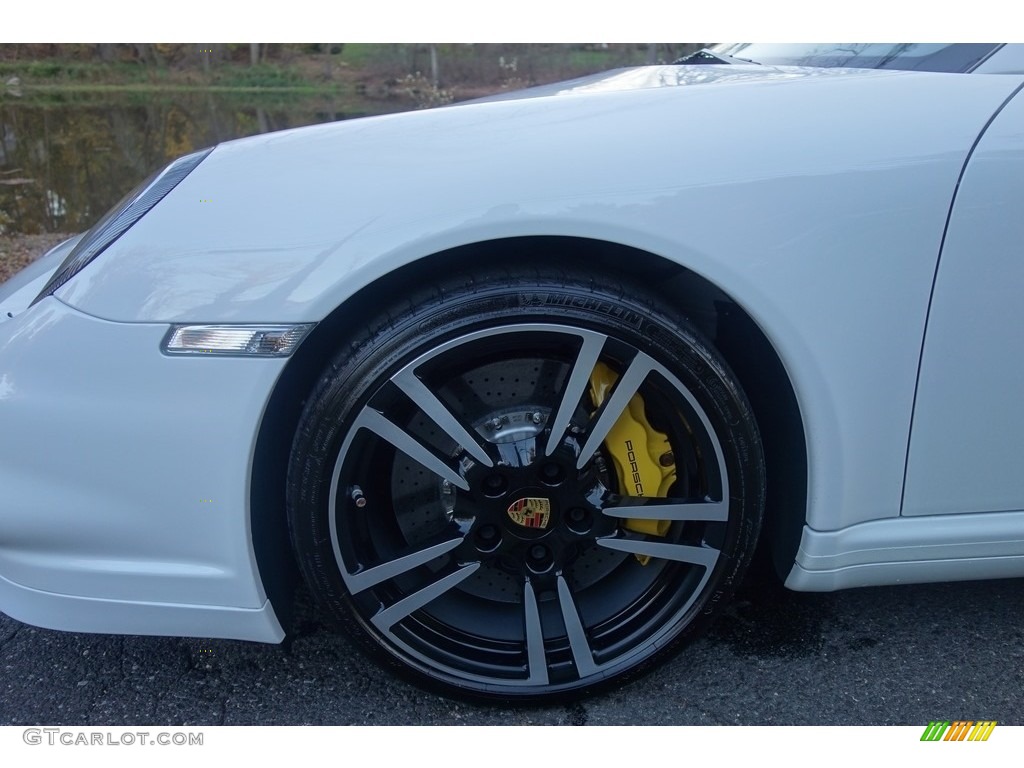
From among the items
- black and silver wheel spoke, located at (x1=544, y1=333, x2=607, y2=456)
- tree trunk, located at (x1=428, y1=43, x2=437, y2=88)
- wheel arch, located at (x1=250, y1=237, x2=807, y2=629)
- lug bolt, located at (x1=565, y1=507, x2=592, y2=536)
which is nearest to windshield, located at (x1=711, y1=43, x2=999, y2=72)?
wheel arch, located at (x1=250, y1=237, x2=807, y2=629)

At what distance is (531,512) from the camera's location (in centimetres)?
150

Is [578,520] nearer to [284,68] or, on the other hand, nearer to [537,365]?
[537,365]

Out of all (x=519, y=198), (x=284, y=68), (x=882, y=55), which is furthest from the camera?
(x=284, y=68)

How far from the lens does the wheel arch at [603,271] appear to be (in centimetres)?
143

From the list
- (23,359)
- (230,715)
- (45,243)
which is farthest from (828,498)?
(45,243)

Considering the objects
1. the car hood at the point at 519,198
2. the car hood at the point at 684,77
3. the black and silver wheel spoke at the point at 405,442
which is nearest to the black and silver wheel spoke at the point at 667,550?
the black and silver wheel spoke at the point at 405,442

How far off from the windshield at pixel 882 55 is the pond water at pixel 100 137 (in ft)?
6.28

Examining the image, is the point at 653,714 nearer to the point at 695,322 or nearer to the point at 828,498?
the point at 828,498

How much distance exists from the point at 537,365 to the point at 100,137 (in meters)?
10.3

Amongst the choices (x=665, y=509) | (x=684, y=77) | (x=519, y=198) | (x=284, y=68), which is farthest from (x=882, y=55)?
(x=284, y=68)

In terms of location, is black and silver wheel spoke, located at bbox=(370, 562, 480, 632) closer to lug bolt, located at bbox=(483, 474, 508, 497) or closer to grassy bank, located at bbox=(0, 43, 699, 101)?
lug bolt, located at bbox=(483, 474, 508, 497)
